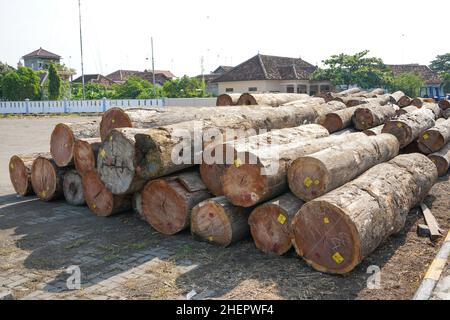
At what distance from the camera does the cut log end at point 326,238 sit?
449cm

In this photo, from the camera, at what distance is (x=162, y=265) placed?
5051mm

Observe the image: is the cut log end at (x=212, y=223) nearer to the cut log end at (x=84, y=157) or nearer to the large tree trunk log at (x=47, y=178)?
the cut log end at (x=84, y=157)

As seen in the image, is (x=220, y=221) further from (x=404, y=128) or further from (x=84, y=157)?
(x=404, y=128)

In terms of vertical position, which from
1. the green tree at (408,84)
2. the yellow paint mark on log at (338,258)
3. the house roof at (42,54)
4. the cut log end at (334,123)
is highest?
the house roof at (42,54)

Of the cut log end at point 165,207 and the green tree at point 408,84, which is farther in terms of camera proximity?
the green tree at point 408,84

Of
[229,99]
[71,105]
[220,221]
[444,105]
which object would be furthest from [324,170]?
[71,105]

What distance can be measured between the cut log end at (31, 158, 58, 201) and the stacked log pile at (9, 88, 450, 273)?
2 centimetres

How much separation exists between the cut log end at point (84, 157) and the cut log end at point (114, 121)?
0.31 metres

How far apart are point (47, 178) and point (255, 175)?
4592 millimetres

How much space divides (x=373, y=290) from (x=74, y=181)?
5.55 m

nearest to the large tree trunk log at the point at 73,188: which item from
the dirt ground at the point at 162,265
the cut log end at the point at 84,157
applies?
the cut log end at the point at 84,157

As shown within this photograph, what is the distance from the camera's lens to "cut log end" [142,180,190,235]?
233 inches

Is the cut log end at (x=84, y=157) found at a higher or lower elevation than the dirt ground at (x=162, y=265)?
higher

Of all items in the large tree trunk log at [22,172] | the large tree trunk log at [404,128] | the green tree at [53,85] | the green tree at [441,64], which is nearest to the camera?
the large tree trunk log at [22,172]
